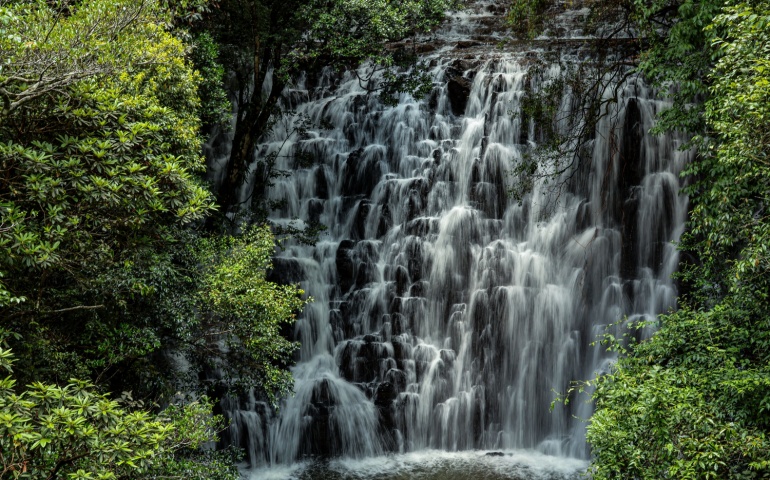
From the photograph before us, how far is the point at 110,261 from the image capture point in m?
9.59

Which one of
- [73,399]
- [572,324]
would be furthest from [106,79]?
[572,324]

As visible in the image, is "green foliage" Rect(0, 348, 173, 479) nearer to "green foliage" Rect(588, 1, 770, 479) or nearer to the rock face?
"green foliage" Rect(588, 1, 770, 479)

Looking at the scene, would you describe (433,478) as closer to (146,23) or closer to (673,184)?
Answer: (673,184)

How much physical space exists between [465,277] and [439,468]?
17.3 feet

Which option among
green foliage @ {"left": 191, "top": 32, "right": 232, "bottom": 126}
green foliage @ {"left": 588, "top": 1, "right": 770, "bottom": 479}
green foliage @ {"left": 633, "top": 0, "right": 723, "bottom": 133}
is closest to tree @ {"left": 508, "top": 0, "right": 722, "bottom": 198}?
green foliage @ {"left": 633, "top": 0, "right": 723, "bottom": 133}

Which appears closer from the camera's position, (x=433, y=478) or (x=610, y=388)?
(x=610, y=388)

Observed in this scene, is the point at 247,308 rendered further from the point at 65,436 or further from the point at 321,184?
the point at 321,184

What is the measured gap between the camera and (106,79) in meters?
9.55

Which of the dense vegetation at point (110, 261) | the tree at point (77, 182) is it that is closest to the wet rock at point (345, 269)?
the dense vegetation at point (110, 261)

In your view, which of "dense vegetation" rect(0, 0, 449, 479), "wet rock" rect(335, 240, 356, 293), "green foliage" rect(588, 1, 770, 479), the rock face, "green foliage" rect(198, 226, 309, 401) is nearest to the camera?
"dense vegetation" rect(0, 0, 449, 479)

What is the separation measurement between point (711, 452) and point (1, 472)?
7.89 meters

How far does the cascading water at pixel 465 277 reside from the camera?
55.4ft

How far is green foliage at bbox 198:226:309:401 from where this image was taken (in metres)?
12.7

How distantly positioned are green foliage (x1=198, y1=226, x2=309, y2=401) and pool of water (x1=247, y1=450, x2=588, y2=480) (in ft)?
11.2
